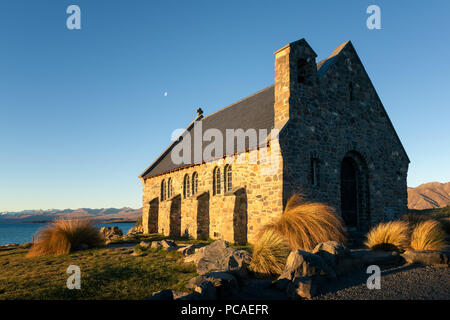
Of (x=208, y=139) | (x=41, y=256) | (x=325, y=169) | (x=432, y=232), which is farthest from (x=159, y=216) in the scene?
(x=432, y=232)

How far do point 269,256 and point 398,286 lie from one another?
2.99 metres

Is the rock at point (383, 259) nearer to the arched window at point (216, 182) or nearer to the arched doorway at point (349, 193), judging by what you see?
the arched doorway at point (349, 193)

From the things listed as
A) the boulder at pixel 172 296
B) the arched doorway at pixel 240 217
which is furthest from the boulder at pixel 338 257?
the arched doorway at pixel 240 217

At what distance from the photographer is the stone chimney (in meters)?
13.0

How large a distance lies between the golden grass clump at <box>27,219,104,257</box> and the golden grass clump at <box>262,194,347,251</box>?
29.9 feet

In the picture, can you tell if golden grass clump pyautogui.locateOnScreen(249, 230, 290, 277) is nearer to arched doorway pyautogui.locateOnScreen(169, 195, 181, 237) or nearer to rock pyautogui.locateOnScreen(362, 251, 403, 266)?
rock pyautogui.locateOnScreen(362, 251, 403, 266)

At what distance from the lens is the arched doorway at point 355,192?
1541 cm

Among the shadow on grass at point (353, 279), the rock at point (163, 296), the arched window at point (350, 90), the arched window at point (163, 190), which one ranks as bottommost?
the shadow on grass at point (353, 279)

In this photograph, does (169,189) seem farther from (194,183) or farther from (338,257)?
(338,257)

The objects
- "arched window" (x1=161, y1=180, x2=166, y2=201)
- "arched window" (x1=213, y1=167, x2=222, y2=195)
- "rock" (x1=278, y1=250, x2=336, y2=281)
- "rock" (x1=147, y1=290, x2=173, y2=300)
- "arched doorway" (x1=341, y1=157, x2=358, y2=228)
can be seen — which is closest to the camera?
"rock" (x1=147, y1=290, x2=173, y2=300)

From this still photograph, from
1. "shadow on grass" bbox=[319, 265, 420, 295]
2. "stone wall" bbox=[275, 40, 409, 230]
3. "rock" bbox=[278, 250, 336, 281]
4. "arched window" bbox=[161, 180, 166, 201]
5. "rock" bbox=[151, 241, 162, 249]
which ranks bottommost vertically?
"rock" bbox=[151, 241, 162, 249]

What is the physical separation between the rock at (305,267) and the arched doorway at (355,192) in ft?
29.1

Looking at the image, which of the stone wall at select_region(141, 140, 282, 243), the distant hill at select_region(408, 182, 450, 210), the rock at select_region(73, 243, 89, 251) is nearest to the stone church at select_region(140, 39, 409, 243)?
the stone wall at select_region(141, 140, 282, 243)
